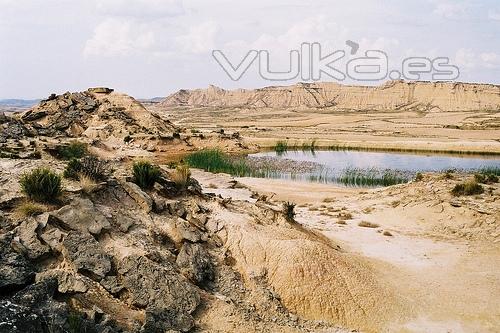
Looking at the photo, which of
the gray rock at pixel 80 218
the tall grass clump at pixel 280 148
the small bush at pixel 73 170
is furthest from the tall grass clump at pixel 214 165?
the gray rock at pixel 80 218

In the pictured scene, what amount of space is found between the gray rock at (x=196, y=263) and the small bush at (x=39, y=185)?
3018 millimetres

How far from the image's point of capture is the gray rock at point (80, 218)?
33.2 feet

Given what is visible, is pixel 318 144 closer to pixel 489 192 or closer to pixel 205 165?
pixel 205 165

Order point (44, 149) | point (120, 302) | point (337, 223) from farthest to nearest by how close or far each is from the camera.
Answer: point (44, 149) < point (337, 223) < point (120, 302)

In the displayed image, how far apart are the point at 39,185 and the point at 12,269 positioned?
2.61 metres

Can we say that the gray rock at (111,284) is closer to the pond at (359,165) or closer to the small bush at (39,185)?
the small bush at (39,185)

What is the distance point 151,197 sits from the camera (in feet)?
41.0

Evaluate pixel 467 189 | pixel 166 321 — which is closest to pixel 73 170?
pixel 166 321

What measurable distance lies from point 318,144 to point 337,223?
1363 inches

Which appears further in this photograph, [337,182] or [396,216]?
[337,182]

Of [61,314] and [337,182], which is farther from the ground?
[61,314]

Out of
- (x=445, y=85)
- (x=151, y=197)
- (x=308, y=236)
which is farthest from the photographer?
(x=445, y=85)

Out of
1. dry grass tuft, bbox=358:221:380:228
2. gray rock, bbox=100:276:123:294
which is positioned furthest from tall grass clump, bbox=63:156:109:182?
dry grass tuft, bbox=358:221:380:228

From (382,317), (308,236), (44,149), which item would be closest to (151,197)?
(308,236)
